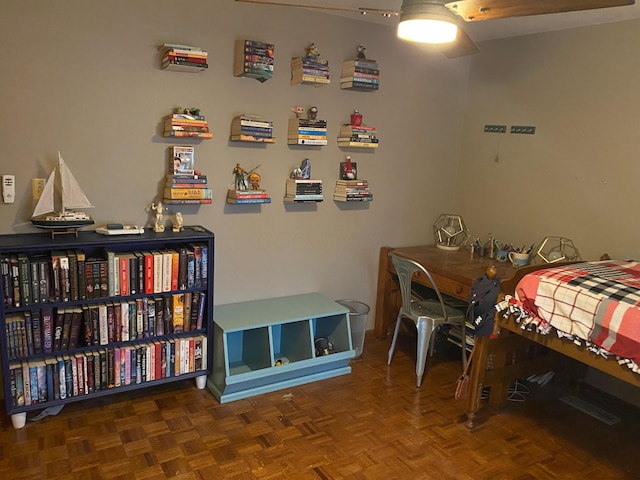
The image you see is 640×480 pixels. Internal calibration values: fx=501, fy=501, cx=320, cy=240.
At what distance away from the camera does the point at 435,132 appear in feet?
12.6

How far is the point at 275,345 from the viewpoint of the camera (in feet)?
10.9

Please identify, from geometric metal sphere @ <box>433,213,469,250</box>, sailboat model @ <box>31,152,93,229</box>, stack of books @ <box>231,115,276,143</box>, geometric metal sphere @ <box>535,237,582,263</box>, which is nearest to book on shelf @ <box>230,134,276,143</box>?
stack of books @ <box>231,115,276,143</box>

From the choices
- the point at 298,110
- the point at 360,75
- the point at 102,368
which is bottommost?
the point at 102,368

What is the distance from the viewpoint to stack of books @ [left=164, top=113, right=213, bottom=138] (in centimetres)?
270

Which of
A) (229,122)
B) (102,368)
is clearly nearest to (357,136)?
(229,122)

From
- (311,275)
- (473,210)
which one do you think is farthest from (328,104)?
(473,210)

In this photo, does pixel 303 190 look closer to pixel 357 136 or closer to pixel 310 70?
pixel 357 136

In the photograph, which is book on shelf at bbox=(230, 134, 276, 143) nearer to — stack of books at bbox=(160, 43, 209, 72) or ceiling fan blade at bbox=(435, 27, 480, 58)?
stack of books at bbox=(160, 43, 209, 72)

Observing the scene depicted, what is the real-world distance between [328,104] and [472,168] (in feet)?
4.33

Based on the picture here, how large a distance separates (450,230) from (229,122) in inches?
77.2

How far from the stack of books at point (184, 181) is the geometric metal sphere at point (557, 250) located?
221cm

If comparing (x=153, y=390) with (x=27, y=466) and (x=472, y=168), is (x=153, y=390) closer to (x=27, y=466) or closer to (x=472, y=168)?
(x=27, y=466)

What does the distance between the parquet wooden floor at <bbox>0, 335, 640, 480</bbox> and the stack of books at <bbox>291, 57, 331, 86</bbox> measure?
1.85m

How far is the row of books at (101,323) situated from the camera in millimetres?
2381
